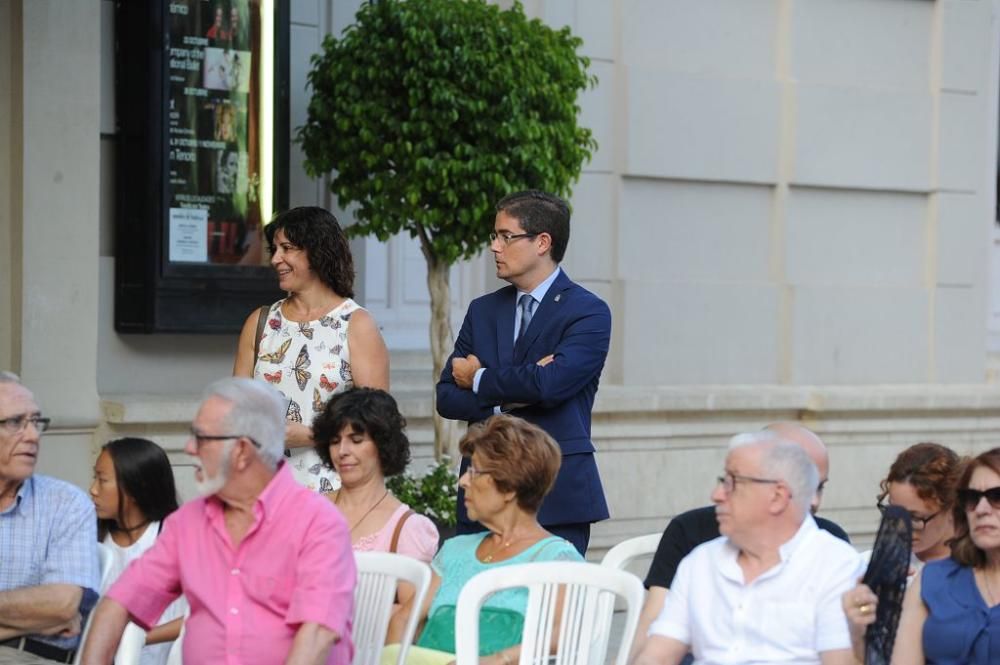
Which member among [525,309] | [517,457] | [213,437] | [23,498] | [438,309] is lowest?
[23,498]

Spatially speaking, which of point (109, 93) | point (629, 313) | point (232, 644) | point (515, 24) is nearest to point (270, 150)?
point (109, 93)

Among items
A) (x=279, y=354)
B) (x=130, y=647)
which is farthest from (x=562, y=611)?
(x=279, y=354)

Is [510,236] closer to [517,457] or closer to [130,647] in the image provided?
[517,457]

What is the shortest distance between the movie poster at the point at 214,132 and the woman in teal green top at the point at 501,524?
3417 mm

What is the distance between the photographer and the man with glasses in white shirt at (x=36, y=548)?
4.67 meters

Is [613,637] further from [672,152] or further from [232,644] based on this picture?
[232,644]

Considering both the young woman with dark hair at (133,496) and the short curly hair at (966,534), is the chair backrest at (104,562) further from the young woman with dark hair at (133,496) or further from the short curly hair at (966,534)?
the short curly hair at (966,534)

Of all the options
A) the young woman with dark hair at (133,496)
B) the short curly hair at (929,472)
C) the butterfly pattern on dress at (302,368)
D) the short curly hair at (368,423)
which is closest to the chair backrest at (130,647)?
the young woman with dark hair at (133,496)

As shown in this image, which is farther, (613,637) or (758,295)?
(758,295)

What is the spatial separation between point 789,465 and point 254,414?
4.06 ft

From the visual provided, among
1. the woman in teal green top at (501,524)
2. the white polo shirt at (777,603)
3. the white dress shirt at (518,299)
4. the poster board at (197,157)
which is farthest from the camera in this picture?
→ the poster board at (197,157)

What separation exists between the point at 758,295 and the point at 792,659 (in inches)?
245

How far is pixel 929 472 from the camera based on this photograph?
5461 mm

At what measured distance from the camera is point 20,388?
15.9 feet
